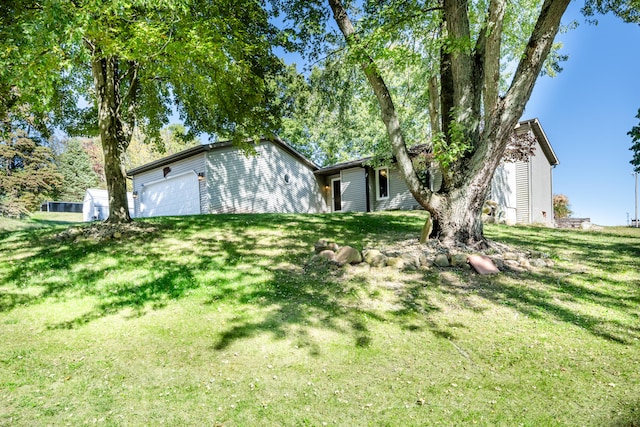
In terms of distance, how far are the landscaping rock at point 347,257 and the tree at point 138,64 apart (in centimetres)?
446

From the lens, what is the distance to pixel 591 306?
170 inches

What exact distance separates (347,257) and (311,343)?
2475 mm

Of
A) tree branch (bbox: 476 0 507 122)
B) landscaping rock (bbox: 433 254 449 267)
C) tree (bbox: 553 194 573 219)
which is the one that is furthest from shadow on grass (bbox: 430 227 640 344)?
tree (bbox: 553 194 573 219)

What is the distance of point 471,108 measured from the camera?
6.29m

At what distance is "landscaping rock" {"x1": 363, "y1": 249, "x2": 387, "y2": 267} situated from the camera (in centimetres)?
582

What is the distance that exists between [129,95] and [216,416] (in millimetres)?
10731

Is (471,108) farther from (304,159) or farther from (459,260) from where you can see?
(304,159)

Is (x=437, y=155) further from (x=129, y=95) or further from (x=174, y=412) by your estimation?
(x=129, y=95)

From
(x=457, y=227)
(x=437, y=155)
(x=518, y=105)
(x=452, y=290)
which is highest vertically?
(x=518, y=105)

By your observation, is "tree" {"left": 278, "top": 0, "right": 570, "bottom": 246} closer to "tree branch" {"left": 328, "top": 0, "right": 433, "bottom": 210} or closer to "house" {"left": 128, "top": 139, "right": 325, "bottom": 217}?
"tree branch" {"left": 328, "top": 0, "right": 433, "bottom": 210}

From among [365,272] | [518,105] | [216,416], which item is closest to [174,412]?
[216,416]

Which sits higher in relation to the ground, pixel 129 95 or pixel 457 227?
pixel 129 95

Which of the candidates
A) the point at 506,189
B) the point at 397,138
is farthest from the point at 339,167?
the point at 397,138

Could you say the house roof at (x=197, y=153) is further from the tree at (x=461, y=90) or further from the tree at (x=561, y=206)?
the tree at (x=561, y=206)
